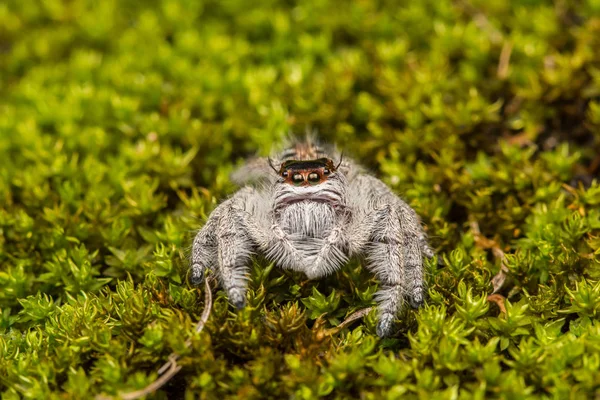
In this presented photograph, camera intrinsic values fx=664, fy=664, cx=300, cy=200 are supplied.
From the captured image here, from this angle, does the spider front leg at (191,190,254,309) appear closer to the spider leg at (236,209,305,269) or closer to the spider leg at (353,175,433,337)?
the spider leg at (236,209,305,269)

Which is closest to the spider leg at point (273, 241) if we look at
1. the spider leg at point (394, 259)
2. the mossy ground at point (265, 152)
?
the mossy ground at point (265, 152)

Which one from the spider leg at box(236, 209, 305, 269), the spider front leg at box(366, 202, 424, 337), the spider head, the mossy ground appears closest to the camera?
the mossy ground

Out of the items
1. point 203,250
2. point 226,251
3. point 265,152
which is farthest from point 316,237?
point 265,152

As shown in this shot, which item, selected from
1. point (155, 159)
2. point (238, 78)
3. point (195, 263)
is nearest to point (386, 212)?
point (195, 263)

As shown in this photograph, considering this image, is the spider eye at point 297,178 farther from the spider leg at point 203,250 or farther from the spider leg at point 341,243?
the spider leg at point 203,250

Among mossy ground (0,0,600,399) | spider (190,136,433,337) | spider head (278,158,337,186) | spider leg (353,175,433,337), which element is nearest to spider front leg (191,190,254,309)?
spider (190,136,433,337)

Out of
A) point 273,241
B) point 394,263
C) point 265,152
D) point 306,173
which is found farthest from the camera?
point 265,152

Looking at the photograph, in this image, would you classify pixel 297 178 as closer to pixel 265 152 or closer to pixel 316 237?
pixel 316 237
